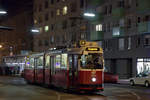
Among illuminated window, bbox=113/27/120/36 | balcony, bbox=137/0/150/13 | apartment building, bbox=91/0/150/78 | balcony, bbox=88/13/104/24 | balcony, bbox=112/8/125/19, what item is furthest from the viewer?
balcony, bbox=88/13/104/24

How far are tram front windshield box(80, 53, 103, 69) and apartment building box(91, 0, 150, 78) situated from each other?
67.3 feet

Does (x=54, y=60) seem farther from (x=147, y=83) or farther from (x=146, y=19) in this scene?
(x=146, y=19)

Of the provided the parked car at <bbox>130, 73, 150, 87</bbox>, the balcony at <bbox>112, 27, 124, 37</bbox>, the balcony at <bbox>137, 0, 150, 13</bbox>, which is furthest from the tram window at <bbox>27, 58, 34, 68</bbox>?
the balcony at <bbox>112, 27, 124, 37</bbox>

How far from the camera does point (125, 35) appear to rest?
1794 inches

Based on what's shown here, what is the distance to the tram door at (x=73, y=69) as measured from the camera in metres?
20.5

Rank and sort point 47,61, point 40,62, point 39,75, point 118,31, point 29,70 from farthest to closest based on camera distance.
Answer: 1. point 118,31
2. point 29,70
3. point 39,75
4. point 40,62
5. point 47,61

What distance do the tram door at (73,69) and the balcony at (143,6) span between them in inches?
883

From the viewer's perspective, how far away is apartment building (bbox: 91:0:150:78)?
138ft

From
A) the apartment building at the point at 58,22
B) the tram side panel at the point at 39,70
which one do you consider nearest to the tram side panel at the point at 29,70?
the tram side panel at the point at 39,70

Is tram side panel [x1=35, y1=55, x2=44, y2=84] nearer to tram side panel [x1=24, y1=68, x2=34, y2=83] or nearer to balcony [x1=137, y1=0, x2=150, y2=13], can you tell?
tram side panel [x1=24, y1=68, x2=34, y2=83]

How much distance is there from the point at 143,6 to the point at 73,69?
23588 mm

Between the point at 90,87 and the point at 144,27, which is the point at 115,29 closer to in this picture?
the point at 144,27

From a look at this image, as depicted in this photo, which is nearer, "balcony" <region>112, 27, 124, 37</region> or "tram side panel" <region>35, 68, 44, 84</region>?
"tram side panel" <region>35, 68, 44, 84</region>

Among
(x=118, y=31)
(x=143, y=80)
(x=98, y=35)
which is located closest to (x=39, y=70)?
(x=143, y=80)
